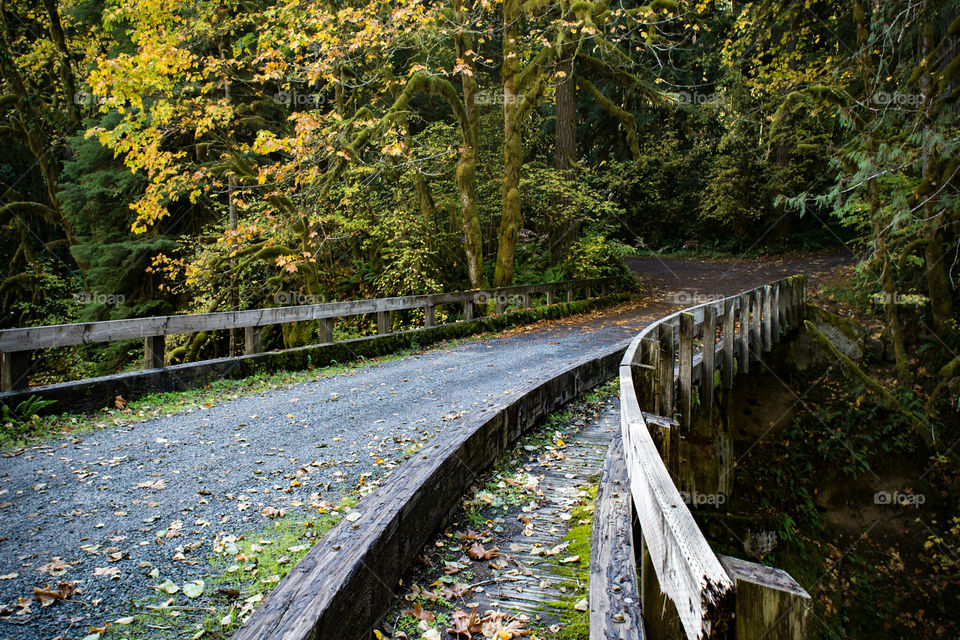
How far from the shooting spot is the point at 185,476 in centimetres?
454

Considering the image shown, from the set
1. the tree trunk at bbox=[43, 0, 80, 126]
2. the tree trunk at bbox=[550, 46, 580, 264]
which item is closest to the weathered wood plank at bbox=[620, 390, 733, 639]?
the tree trunk at bbox=[550, 46, 580, 264]

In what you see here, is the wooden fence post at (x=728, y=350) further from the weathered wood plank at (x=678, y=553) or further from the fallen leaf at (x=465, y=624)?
the weathered wood plank at (x=678, y=553)

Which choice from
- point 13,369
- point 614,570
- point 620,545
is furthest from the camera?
point 13,369

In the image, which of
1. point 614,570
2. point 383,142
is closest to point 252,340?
point 614,570

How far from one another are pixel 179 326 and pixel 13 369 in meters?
1.87

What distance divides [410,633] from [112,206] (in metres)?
18.4

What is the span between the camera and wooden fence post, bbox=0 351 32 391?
5676 millimetres

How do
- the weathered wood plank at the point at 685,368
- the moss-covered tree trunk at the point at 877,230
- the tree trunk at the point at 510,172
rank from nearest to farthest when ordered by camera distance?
1. the weathered wood plank at the point at 685,368
2. the moss-covered tree trunk at the point at 877,230
3. the tree trunk at the point at 510,172

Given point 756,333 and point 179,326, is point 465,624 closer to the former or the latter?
point 179,326

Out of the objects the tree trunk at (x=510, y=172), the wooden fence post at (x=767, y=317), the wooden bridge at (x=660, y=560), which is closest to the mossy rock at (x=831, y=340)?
the wooden fence post at (x=767, y=317)

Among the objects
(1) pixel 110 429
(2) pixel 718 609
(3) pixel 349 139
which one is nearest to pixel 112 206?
(3) pixel 349 139

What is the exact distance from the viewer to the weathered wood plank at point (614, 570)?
6.45 ft

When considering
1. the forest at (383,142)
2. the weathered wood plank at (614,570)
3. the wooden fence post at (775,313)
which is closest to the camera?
the weathered wood plank at (614,570)

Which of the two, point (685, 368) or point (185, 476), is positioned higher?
point (685, 368)
